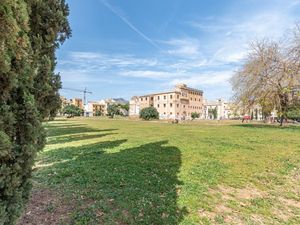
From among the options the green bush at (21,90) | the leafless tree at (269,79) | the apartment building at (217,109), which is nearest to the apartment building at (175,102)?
the apartment building at (217,109)

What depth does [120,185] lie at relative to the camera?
5.83 m

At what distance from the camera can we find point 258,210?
5.15 m

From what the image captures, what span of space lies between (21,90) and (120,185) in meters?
3.41

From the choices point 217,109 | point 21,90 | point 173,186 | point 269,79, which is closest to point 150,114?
point 269,79

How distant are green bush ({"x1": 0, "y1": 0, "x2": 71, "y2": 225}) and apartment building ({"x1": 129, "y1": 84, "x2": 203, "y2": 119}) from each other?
8923 cm

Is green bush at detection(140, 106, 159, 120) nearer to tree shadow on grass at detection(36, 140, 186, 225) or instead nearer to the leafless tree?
the leafless tree

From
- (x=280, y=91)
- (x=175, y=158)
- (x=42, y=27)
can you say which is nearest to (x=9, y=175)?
(x=42, y=27)

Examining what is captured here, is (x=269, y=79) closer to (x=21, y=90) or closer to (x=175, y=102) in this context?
(x=21, y=90)

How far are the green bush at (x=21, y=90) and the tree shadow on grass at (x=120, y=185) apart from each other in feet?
4.88

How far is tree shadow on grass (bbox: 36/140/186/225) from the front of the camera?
4.46 meters

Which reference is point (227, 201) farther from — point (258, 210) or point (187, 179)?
point (187, 179)

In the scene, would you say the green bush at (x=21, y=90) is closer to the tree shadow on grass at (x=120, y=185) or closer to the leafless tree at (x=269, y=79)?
the tree shadow on grass at (x=120, y=185)

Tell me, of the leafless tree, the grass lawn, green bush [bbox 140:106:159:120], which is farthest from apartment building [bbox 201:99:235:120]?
the grass lawn

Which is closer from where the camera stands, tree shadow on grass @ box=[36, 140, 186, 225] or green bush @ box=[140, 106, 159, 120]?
tree shadow on grass @ box=[36, 140, 186, 225]
